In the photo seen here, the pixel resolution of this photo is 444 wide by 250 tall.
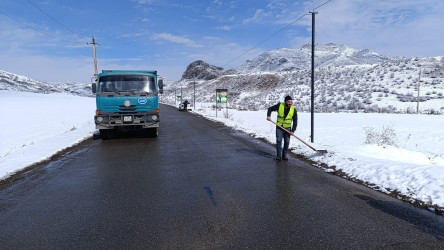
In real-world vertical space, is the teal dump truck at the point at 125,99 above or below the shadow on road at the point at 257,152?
above

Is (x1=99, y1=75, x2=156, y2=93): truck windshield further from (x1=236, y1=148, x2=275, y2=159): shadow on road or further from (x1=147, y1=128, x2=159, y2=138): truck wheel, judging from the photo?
(x1=236, y1=148, x2=275, y2=159): shadow on road

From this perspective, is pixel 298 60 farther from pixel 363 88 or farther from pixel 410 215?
pixel 410 215

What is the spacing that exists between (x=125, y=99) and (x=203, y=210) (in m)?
8.15

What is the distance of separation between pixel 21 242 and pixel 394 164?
23.2 feet

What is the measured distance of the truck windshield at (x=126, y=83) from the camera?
1145 cm

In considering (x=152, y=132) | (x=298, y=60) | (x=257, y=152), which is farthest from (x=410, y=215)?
(x=298, y=60)

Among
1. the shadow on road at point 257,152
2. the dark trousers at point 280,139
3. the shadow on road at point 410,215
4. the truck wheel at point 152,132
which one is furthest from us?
the truck wheel at point 152,132

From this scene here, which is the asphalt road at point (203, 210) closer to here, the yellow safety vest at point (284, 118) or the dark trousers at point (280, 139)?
the dark trousers at point (280, 139)

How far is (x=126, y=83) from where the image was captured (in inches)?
455

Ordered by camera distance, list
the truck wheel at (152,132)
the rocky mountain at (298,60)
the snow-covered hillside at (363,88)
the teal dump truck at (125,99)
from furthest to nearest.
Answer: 1. the rocky mountain at (298,60)
2. the snow-covered hillside at (363,88)
3. the truck wheel at (152,132)
4. the teal dump truck at (125,99)

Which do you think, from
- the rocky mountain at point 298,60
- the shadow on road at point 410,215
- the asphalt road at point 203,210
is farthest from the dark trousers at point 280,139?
the rocky mountain at point 298,60

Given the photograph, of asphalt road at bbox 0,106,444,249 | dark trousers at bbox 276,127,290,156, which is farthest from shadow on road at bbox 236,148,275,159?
asphalt road at bbox 0,106,444,249

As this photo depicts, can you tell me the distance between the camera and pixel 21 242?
11.5 feet

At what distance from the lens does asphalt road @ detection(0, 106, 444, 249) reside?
11.4ft
